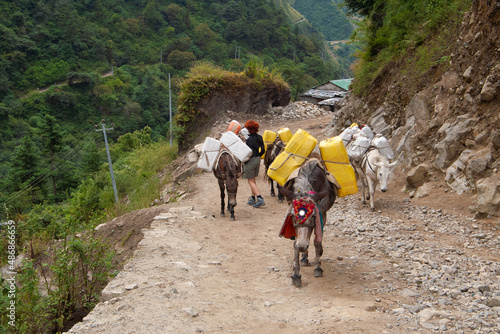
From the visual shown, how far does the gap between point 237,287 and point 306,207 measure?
1.56 metres

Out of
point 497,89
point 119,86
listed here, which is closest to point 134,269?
point 497,89

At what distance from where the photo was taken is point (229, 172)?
336 inches

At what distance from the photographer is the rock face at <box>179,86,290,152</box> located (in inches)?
857

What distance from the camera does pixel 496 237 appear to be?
18.9 feet

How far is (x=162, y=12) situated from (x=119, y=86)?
26.7m

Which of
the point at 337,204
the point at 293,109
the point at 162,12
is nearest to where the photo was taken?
the point at 337,204

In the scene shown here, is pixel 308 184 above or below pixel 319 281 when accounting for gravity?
above

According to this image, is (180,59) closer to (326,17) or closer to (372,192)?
(372,192)

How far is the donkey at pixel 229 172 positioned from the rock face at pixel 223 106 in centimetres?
1298

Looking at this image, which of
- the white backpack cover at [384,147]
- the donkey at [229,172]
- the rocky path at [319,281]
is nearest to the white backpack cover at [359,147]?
the white backpack cover at [384,147]

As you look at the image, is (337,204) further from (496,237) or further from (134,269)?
(134,269)

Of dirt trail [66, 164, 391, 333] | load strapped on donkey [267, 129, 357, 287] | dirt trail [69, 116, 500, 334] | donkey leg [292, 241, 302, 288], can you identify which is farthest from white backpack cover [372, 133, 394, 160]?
donkey leg [292, 241, 302, 288]

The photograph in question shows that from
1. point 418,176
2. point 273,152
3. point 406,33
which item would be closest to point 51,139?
point 273,152

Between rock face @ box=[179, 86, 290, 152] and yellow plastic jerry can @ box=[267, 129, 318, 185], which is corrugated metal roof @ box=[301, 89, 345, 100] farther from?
yellow plastic jerry can @ box=[267, 129, 318, 185]
